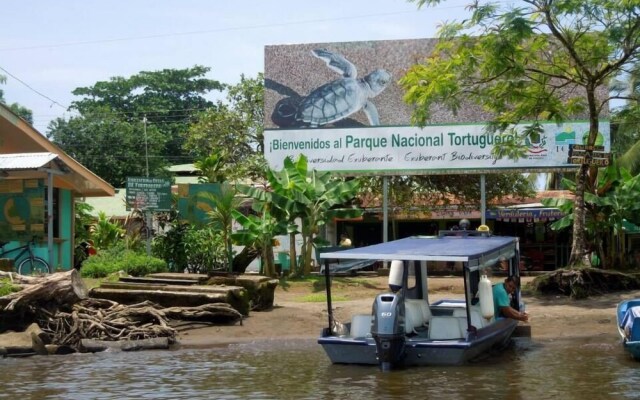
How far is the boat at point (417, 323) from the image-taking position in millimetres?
12070

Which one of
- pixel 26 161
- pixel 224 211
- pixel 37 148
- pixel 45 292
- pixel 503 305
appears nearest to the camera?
pixel 503 305

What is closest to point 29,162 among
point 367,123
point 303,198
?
point 303,198

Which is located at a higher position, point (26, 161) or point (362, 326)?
point (26, 161)

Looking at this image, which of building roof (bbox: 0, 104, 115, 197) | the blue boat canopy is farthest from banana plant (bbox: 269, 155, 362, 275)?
the blue boat canopy

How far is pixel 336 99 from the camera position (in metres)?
28.3

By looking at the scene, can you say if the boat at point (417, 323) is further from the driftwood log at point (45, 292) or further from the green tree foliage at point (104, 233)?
the green tree foliage at point (104, 233)

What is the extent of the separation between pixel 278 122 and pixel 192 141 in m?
9.47

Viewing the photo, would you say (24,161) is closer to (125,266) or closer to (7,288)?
(125,266)

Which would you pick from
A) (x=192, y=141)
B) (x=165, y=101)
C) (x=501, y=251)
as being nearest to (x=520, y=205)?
(x=192, y=141)

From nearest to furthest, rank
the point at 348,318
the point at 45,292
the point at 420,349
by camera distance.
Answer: the point at 420,349
the point at 45,292
the point at 348,318

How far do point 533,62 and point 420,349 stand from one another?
10916 millimetres

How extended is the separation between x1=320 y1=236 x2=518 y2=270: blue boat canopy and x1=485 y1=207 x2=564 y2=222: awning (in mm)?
16321

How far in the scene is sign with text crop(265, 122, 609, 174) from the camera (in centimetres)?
2650

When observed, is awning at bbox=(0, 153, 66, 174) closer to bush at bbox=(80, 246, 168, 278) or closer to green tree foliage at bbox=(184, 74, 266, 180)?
bush at bbox=(80, 246, 168, 278)
